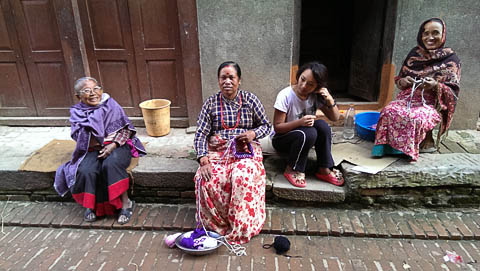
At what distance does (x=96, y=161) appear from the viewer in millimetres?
3021

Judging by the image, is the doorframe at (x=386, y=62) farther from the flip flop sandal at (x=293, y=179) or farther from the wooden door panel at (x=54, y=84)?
the wooden door panel at (x=54, y=84)

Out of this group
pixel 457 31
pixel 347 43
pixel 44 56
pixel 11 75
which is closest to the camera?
pixel 457 31

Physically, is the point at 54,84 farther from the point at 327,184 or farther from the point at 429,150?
the point at 429,150

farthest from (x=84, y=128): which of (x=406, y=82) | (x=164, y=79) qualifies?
(x=406, y=82)

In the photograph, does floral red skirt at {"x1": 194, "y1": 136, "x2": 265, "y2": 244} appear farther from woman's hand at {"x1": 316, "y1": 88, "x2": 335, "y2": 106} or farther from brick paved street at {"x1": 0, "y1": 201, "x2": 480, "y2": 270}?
woman's hand at {"x1": 316, "y1": 88, "x2": 335, "y2": 106}

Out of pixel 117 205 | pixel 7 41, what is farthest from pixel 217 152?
pixel 7 41

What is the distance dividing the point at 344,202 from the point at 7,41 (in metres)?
4.66

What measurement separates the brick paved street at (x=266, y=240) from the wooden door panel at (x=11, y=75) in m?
2.06

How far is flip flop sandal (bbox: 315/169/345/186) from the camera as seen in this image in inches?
122

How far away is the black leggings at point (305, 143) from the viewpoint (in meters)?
2.93

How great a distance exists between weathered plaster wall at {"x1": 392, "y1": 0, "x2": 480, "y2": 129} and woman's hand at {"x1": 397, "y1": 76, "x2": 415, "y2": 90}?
3.14 ft

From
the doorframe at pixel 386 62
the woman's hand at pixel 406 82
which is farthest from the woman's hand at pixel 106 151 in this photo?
the woman's hand at pixel 406 82

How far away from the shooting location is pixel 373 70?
4699 millimetres

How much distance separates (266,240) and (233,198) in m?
0.48
